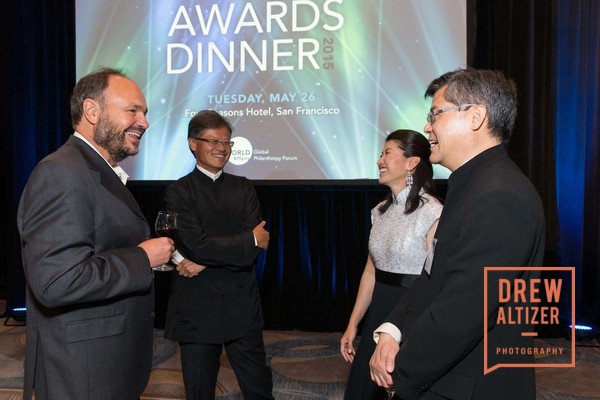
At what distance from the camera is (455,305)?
4.24ft

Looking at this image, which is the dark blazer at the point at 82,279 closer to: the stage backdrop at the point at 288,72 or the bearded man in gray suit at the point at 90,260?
the bearded man in gray suit at the point at 90,260

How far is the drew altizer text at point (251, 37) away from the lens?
4.37 metres

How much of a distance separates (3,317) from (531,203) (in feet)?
18.3

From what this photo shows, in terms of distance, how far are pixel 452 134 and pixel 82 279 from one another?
114 centimetres

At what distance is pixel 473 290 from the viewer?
128 cm

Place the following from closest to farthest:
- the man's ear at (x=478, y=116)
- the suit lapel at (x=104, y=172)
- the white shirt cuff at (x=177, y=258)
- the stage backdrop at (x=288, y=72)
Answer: the man's ear at (x=478, y=116) < the suit lapel at (x=104, y=172) < the white shirt cuff at (x=177, y=258) < the stage backdrop at (x=288, y=72)

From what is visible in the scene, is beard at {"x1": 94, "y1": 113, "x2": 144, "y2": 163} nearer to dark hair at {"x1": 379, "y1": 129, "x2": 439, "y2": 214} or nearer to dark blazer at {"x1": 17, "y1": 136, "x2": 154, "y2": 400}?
dark blazer at {"x1": 17, "y1": 136, "x2": 154, "y2": 400}

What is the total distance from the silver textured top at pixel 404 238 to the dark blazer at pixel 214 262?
0.68 m

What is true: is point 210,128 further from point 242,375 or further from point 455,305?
point 455,305

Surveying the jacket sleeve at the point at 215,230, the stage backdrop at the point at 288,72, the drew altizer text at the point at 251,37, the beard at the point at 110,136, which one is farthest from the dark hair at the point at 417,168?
the drew altizer text at the point at 251,37

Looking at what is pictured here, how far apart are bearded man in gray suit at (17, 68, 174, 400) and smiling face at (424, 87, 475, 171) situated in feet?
3.12

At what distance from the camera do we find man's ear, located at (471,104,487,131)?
4.83ft

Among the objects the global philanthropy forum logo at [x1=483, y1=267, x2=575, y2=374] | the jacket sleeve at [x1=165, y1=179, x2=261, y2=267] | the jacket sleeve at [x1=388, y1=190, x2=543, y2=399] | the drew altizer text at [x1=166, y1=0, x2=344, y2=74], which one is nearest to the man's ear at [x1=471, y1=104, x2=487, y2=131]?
the jacket sleeve at [x1=388, y1=190, x2=543, y2=399]

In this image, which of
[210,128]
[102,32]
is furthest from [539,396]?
[102,32]
